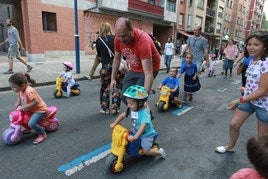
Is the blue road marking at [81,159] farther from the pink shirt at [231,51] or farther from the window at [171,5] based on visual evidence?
the window at [171,5]

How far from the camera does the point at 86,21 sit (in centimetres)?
1791

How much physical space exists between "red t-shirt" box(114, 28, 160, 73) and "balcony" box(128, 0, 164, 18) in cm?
1889

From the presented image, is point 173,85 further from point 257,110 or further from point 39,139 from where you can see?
point 39,139

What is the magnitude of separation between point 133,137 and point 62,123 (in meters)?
2.22

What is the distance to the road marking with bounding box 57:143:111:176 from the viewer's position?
10.2 feet

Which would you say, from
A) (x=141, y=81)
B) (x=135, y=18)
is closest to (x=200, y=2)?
(x=135, y=18)

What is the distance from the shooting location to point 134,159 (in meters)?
3.42

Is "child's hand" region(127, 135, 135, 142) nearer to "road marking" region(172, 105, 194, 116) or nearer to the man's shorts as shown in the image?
"road marking" region(172, 105, 194, 116)

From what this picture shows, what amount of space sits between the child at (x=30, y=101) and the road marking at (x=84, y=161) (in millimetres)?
875

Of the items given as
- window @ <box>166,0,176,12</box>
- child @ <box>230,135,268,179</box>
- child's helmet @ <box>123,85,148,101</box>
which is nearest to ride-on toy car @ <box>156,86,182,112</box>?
child's helmet @ <box>123,85,148,101</box>

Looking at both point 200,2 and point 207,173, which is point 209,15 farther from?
point 207,173

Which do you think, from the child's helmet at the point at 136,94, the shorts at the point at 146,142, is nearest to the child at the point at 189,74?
the shorts at the point at 146,142

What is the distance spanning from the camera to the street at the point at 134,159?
312 cm

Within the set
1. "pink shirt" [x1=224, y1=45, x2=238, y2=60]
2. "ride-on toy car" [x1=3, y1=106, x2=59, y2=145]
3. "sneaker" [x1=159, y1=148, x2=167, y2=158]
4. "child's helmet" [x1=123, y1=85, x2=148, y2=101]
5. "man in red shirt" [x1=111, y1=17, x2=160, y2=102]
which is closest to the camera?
"child's helmet" [x1=123, y1=85, x2=148, y2=101]
